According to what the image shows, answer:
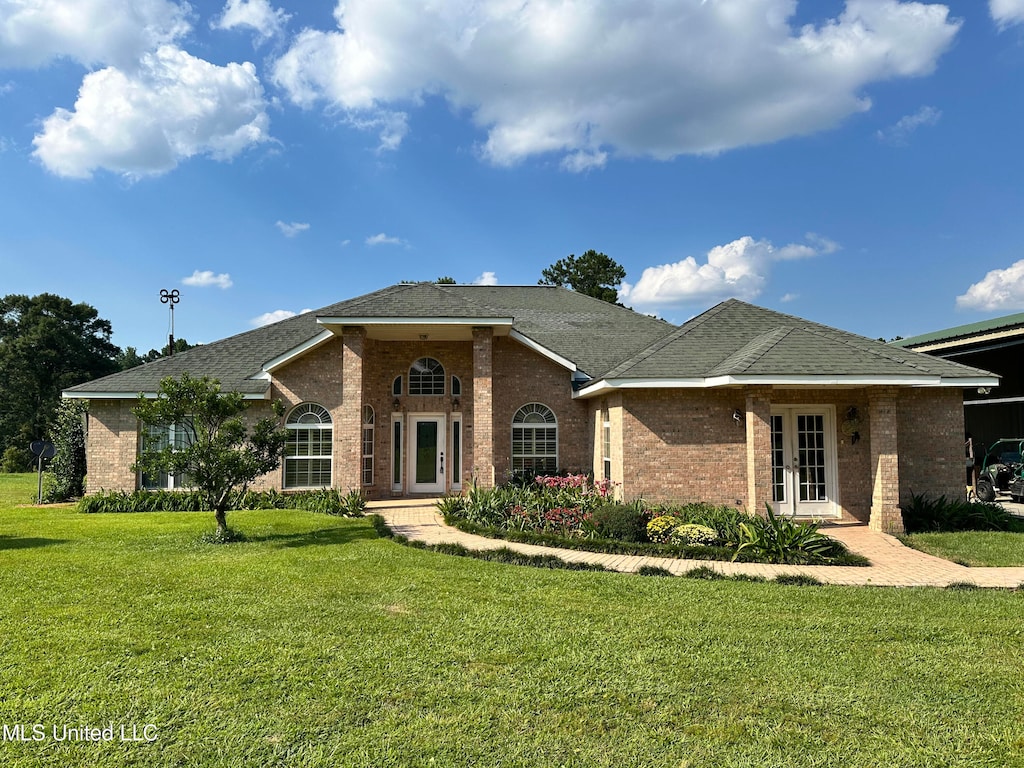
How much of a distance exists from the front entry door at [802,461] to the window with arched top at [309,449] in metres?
11.4

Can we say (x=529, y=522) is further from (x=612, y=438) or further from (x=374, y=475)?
(x=374, y=475)

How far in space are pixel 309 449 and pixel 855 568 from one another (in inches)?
515

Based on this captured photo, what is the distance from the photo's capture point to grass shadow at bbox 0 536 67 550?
32.2 feet

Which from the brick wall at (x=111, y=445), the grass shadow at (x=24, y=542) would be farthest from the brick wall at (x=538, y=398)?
the brick wall at (x=111, y=445)

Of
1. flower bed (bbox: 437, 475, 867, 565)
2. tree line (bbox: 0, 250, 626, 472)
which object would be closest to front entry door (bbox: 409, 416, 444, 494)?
flower bed (bbox: 437, 475, 867, 565)

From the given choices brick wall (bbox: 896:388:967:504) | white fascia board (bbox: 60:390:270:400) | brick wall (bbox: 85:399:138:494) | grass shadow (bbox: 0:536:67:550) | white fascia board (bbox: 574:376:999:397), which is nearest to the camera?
grass shadow (bbox: 0:536:67:550)

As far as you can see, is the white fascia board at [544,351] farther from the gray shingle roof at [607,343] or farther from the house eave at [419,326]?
the gray shingle roof at [607,343]

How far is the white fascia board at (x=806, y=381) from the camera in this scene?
1094 cm

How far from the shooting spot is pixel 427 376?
16781 millimetres

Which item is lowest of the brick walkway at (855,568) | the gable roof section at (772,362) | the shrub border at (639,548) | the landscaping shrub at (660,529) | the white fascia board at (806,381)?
the brick walkway at (855,568)

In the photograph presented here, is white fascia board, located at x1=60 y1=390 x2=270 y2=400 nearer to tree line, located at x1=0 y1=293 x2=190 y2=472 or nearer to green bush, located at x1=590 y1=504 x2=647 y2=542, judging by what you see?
Result: green bush, located at x1=590 y1=504 x2=647 y2=542

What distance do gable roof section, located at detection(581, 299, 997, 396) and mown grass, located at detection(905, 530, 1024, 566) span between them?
2.96m

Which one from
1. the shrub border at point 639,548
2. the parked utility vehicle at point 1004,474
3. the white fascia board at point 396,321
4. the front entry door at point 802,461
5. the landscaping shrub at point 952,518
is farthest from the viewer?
the parked utility vehicle at point 1004,474

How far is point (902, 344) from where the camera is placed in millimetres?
26000
